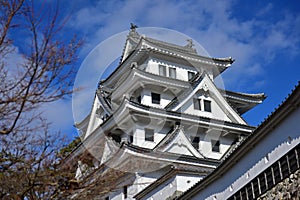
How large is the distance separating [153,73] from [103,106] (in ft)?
12.7

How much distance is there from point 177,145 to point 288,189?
12.4m

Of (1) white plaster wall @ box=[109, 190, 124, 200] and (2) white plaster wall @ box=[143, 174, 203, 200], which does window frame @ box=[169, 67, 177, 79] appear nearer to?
(1) white plaster wall @ box=[109, 190, 124, 200]

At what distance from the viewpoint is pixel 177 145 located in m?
23.1

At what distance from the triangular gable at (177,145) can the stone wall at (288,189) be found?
11243 mm

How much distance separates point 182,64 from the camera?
2758 centimetres

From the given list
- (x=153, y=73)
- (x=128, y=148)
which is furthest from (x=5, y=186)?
(x=153, y=73)

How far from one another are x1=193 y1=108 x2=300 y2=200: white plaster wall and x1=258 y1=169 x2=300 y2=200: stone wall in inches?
26.5

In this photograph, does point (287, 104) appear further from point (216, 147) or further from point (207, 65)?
point (207, 65)

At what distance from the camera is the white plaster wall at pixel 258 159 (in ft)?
36.4

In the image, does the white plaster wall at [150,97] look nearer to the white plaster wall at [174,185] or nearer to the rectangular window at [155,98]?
the rectangular window at [155,98]

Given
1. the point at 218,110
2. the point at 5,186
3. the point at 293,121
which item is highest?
the point at 218,110

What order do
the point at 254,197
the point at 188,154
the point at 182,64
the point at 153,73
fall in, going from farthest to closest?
the point at 182,64
the point at 153,73
the point at 188,154
the point at 254,197

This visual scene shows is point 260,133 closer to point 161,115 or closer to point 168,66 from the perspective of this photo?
point 161,115

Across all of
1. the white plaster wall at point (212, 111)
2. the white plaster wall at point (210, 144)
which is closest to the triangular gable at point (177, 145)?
the white plaster wall at point (210, 144)
